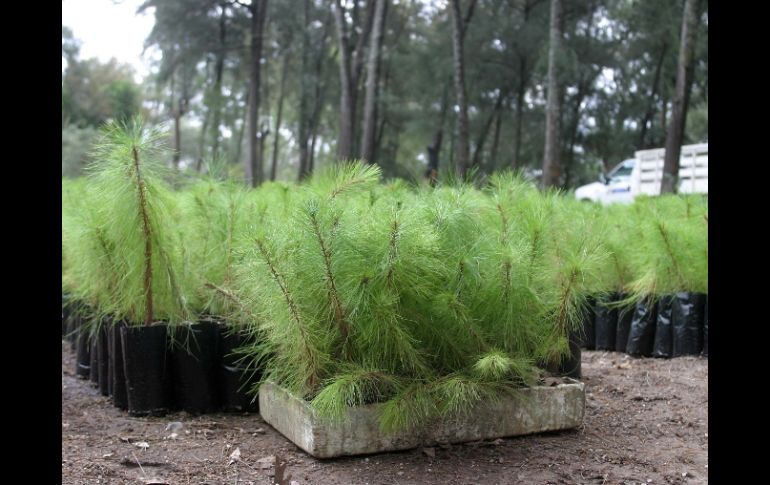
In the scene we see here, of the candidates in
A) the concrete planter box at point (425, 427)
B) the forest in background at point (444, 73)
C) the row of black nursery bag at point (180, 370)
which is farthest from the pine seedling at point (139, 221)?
the forest in background at point (444, 73)

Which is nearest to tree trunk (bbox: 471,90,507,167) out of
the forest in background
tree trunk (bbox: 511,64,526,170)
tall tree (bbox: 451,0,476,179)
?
the forest in background

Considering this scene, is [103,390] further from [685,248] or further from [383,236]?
[685,248]

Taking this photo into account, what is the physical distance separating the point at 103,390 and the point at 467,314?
248cm

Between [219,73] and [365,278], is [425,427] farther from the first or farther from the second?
[219,73]

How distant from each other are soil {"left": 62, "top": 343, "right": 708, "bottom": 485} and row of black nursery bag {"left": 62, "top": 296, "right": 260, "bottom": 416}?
8cm

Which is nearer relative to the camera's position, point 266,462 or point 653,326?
point 266,462

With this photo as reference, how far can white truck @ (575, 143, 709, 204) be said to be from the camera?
515 inches

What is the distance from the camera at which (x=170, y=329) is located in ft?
11.5

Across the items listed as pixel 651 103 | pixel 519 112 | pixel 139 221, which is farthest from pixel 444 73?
pixel 139 221

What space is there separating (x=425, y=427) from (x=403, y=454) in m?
0.14

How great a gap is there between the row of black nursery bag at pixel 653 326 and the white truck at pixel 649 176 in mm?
6131

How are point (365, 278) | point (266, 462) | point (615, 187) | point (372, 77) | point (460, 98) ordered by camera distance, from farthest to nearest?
point (615, 187)
point (460, 98)
point (372, 77)
point (266, 462)
point (365, 278)

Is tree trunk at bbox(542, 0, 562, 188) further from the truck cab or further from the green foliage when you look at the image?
the green foliage

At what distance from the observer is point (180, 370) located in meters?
3.51
